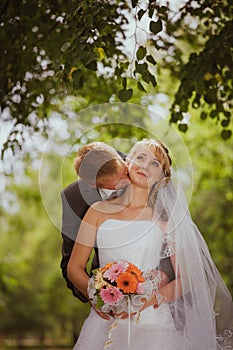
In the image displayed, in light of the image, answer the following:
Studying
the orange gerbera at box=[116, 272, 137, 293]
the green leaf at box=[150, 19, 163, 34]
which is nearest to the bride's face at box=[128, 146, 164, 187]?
the orange gerbera at box=[116, 272, 137, 293]

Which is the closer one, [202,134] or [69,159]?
[69,159]

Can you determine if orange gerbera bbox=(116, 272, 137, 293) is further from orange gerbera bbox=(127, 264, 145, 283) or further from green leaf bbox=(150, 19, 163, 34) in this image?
green leaf bbox=(150, 19, 163, 34)

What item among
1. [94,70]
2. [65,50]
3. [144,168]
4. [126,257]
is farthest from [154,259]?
[65,50]

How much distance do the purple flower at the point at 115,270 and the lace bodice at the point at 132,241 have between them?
24 cm

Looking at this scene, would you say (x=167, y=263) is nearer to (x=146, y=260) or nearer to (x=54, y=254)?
(x=146, y=260)

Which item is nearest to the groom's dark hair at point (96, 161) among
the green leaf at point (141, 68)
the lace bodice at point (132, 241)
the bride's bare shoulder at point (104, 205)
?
the bride's bare shoulder at point (104, 205)

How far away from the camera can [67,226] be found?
149 inches

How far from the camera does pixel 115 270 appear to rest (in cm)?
335

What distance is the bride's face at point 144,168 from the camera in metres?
3.62

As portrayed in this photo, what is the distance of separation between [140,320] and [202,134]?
29.2 feet

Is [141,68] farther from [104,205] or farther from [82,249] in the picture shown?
[82,249]

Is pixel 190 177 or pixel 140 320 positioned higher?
pixel 190 177

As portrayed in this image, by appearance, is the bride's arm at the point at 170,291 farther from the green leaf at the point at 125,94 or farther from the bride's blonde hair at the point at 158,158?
the green leaf at the point at 125,94

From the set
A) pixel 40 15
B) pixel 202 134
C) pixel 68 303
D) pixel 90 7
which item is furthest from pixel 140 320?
pixel 68 303
